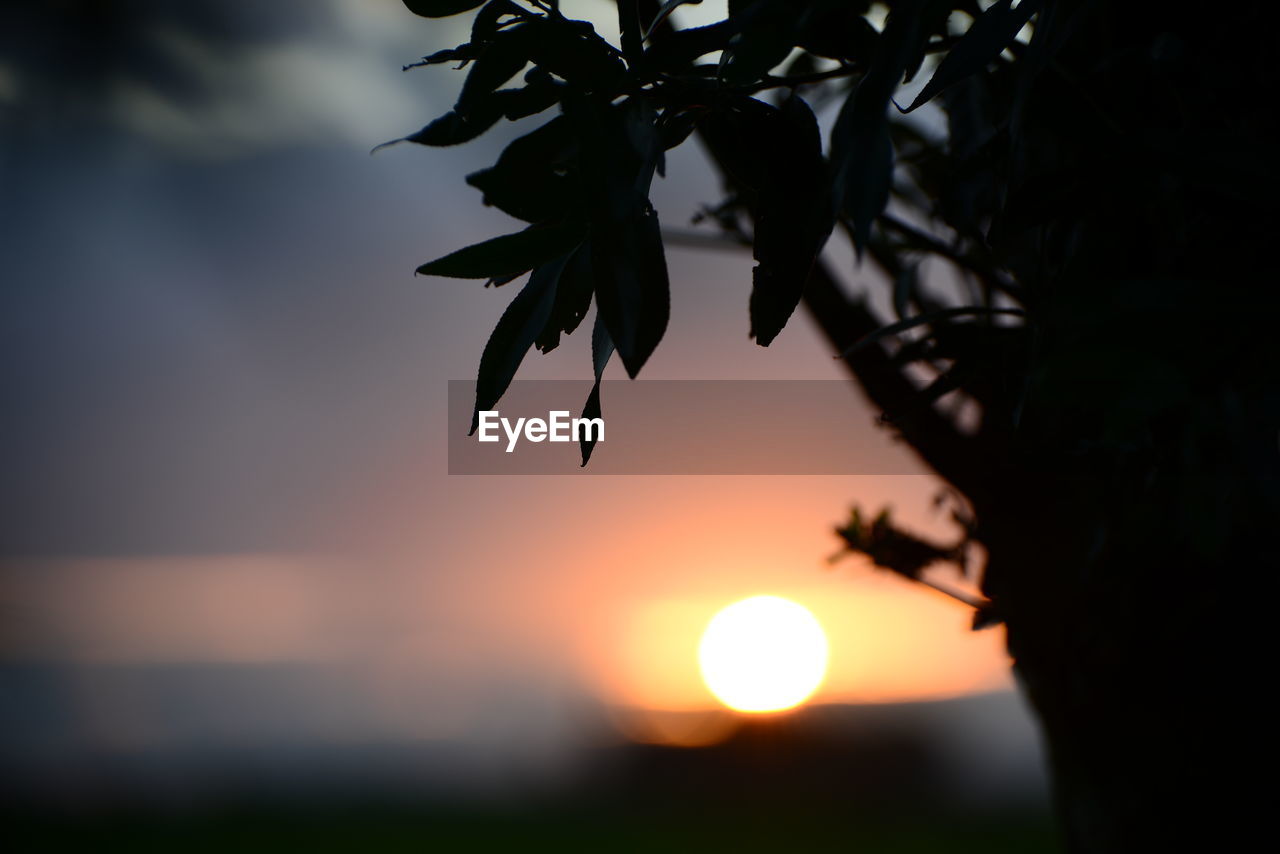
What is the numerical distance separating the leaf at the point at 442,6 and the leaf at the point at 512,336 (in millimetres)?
299

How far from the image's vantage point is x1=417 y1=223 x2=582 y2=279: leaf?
3.24 ft

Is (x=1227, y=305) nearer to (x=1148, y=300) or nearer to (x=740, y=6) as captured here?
(x=1148, y=300)

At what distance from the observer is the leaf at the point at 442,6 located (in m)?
1.05

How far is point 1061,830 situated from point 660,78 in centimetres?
157

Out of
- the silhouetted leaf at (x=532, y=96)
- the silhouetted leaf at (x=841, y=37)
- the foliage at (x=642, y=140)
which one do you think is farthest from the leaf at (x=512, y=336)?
the silhouetted leaf at (x=841, y=37)

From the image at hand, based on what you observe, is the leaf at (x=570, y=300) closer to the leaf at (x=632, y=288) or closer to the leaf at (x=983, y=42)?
the leaf at (x=632, y=288)

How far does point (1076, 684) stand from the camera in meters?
1.66

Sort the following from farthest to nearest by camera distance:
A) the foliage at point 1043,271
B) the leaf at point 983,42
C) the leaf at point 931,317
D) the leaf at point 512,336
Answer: the leaf at point 931,317
the leaf at point 512,336
the leaf at point 983,42
the foliage at point 1043,271

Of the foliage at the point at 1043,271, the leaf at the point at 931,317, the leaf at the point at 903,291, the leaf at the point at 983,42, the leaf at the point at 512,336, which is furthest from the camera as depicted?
the leaf at the point at 903,291

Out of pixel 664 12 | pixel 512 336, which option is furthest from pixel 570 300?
pixel 664 12

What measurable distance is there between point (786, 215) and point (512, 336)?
0.31m

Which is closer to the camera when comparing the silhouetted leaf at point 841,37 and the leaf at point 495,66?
the leaf at point 495,66

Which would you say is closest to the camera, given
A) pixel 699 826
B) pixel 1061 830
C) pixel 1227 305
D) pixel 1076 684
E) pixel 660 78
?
pixel 1227 305

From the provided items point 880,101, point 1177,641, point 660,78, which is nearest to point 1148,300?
Answer: point 880,101
